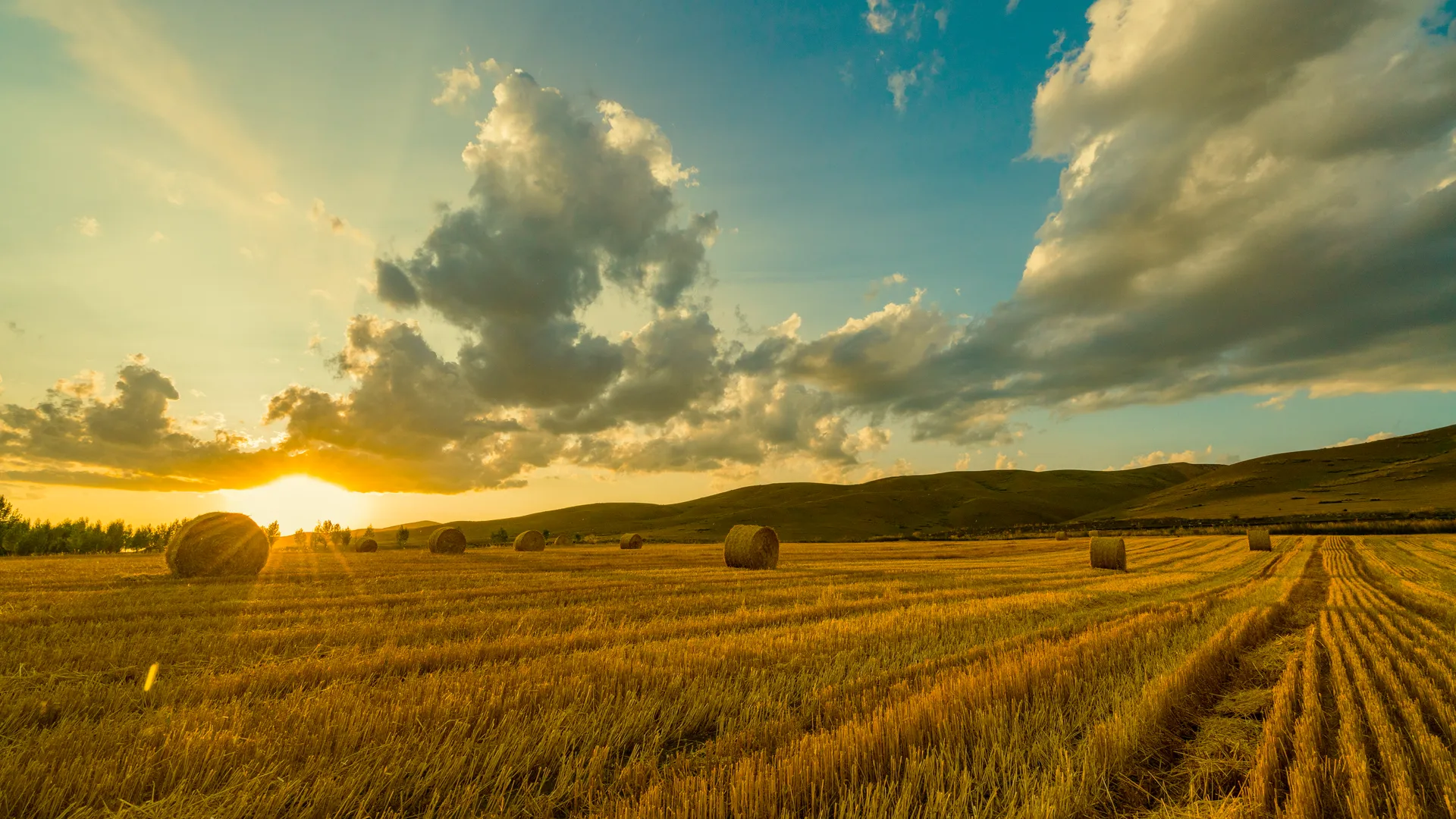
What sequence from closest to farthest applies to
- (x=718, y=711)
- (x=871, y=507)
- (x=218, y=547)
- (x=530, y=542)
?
(x=718, y=711) → (x=218, y=547) → (x=530, y=542) → (x=871, y=507)

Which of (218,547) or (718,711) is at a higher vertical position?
(218,547)

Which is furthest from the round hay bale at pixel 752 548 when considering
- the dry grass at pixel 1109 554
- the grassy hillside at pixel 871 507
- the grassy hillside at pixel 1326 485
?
the grassy hillside at pixel 1326 485

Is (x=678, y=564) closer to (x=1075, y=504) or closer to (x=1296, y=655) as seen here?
(x=1296, y=655)

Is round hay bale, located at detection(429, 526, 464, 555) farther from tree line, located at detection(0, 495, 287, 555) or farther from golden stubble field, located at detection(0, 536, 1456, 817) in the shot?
golden stubble field, located at detection(0, 536, 1456, 817)

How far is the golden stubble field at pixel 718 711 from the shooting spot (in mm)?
3152

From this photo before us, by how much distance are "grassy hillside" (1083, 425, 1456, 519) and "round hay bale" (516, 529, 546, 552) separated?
91002 millimetres

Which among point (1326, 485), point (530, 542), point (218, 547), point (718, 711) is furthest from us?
point (1326, 485)

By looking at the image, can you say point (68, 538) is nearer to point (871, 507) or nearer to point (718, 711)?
point (718, 711)

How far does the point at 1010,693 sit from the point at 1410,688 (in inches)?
148

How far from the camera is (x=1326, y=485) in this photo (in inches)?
4090

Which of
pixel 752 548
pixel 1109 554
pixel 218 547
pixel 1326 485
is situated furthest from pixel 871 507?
pixel 218 547

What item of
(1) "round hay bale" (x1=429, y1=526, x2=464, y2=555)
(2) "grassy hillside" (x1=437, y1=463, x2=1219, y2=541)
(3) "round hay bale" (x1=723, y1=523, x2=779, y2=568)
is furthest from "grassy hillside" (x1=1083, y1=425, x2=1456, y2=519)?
(1) "round hay bale" (x1=429, y1=526, x2=464, y2=555)

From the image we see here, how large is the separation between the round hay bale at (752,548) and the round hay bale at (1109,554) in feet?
43.5

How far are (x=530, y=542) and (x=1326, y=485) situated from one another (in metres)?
131
